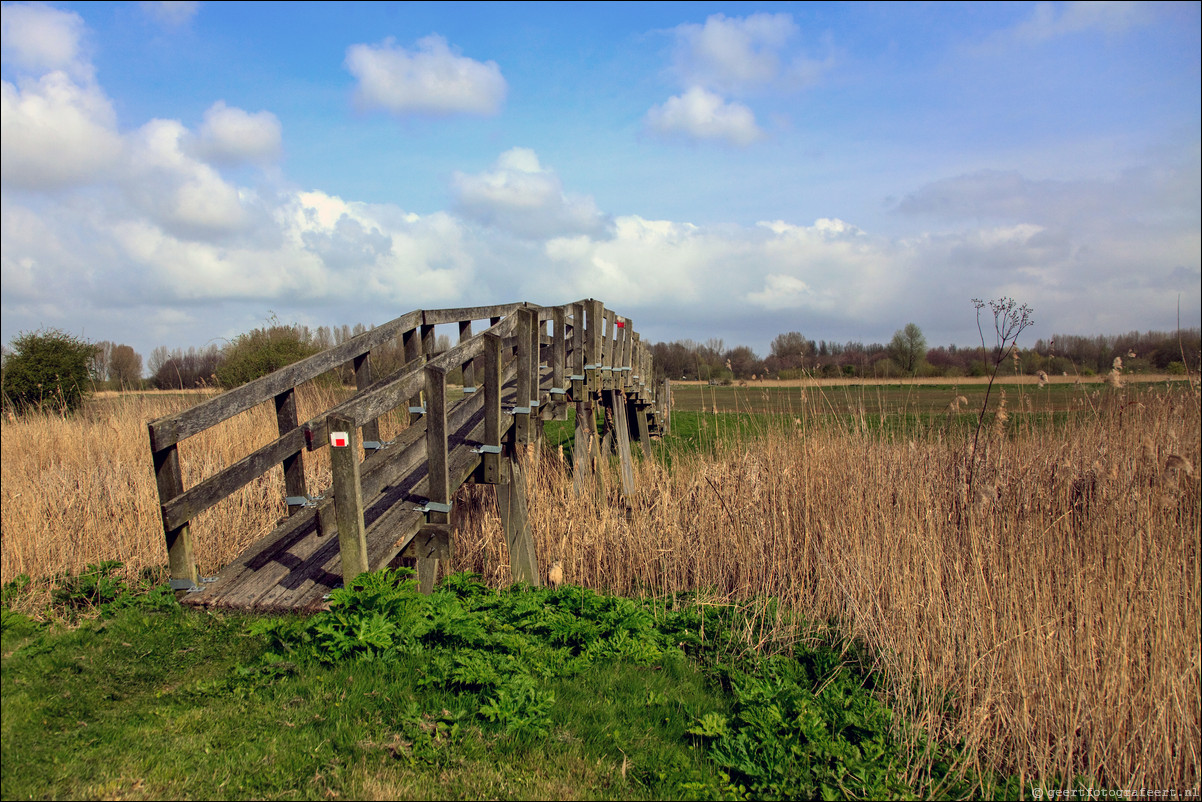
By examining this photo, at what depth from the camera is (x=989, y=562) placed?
18.1 feet

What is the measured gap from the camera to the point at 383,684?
13.6ft

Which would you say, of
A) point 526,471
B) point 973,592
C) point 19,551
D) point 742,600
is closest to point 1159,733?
point 973,592

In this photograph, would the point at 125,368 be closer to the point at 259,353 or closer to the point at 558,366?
the point at 259,353

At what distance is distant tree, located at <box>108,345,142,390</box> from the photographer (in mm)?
15031

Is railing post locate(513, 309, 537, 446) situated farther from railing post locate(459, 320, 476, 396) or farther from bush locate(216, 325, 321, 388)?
bush locate(216, 325, 321, 388)

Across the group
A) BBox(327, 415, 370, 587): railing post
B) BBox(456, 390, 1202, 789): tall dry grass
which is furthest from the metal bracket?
BBox(456, 390, 1202, 789): tall dry grass

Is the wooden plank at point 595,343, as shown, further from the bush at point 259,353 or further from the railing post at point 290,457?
the bush at point 259,353

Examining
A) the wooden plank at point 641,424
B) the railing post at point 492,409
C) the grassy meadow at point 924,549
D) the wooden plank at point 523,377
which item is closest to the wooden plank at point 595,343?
the grassy meadow at point 924,549

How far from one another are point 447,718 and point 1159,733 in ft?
13.0

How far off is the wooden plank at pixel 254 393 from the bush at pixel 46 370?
11.3m

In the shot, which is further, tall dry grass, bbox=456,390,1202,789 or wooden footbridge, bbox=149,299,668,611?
wooden footbridge, bbox=149,299,668,611

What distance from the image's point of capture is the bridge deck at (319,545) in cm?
484

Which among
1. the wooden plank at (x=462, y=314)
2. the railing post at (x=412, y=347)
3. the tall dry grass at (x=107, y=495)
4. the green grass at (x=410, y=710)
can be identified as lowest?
the green grass at (x=410, y=710)

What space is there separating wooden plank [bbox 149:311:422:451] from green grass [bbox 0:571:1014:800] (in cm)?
116
